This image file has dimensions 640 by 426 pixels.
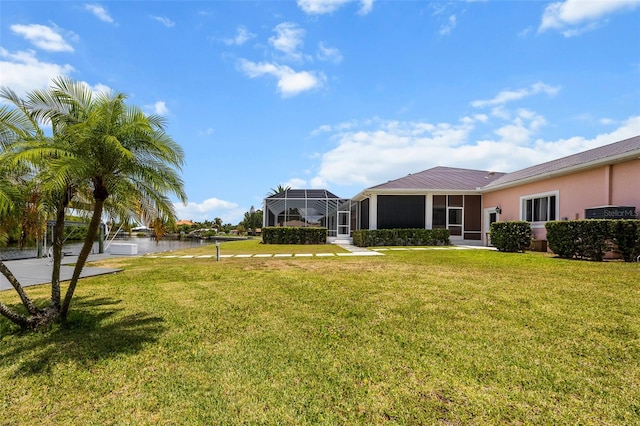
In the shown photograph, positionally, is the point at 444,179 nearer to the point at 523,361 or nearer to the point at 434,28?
the point at 434,28

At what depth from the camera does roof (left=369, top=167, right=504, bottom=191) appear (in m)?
22.5

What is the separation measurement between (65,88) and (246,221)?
60.2 m

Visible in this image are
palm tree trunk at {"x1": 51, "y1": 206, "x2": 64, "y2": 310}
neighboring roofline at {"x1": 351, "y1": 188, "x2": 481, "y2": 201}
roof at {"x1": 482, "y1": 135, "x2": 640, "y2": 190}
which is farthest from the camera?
neighboring roofline at {"x1": 351, "y1": 188, "x2": 481, "y2": 201}

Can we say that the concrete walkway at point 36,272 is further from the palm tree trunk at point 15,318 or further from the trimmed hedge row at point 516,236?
the trimmed hedge row at point 516,236

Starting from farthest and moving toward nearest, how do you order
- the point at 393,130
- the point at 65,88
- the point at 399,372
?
1. the point at 393,130
2. the point at 65,88
3. the point at 399,372

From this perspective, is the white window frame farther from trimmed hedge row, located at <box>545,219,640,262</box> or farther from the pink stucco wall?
trimmed hedge row, located at <box>545,219,640,262</box>

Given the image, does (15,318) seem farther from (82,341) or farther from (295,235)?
(295,235)

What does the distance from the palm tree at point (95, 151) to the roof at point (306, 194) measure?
69.4 ft

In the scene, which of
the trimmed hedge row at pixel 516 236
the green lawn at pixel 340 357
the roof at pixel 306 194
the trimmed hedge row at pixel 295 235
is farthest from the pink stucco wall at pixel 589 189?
the roof at pixel 306 194

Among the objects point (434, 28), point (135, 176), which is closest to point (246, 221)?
point (434, 28)

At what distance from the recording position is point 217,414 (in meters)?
2.92

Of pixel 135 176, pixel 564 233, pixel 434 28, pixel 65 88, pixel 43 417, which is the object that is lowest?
pixel 43 417

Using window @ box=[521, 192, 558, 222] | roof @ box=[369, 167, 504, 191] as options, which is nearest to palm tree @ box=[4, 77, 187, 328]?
roof @ box=[369, 167, 504, 191]

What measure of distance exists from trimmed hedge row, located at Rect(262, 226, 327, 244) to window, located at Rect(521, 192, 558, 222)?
12.9 meters
